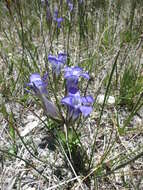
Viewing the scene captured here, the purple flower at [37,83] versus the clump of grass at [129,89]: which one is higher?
the clump of grass at [129,89]

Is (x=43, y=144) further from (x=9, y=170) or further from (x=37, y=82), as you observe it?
(x=37, y=82)

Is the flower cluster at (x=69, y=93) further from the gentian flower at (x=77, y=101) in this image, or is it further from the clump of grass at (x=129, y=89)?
the clump of grass at (x=129, y=89)

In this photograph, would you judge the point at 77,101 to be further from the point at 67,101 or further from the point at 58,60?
the point at 58,60

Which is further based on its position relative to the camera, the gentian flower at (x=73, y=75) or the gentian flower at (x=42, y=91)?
the gentian flower at (x=42, y=91)

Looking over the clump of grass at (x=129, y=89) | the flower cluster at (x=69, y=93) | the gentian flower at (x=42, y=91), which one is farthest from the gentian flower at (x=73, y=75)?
the clump of grass at (x=129, y=89)

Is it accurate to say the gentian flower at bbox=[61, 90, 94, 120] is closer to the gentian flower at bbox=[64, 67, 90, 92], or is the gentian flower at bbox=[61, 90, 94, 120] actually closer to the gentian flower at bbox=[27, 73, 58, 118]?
the gentian flower at bbox=[64, 67, 90, 92]

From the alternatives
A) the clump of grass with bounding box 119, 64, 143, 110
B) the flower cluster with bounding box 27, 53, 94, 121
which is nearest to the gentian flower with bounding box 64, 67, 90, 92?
the flower cluster with bounding box 27, 53, 94, 121

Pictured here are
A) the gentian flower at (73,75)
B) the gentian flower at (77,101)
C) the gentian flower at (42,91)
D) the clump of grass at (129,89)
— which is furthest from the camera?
the clump of grass at (129,89)

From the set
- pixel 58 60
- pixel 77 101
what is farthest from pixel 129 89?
pixel 77 101
